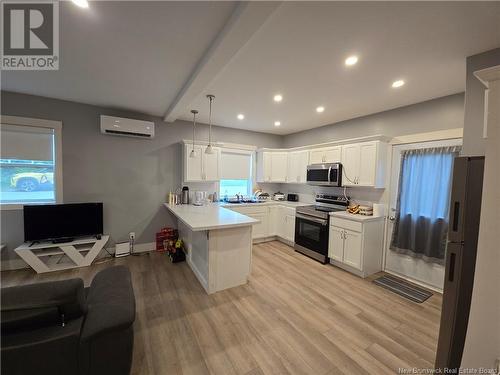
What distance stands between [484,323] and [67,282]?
2428 mm

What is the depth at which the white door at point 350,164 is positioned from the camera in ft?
11.6

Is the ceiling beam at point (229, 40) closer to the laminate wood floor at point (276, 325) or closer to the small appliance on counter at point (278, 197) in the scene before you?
the laminate wood floor at point (276, 325)

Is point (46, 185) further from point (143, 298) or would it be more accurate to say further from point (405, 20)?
point (405, 20)

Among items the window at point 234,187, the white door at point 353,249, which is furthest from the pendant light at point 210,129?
the white door at point 353,249

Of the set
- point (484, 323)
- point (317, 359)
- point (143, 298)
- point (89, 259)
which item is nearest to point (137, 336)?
point (143, 298)

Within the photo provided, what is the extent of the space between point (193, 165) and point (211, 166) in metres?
0.38

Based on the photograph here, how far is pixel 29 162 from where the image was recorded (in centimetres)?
319

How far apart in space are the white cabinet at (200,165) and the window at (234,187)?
599mm

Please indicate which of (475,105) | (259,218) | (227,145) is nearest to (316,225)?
(259,218)

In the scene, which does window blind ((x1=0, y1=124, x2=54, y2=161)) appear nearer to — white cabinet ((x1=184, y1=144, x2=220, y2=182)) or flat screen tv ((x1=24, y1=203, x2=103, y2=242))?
flat screen tv ((x1=24, y1=203, x2=103, y2=242))

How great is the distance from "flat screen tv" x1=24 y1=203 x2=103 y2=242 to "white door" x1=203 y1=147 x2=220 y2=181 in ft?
6.36

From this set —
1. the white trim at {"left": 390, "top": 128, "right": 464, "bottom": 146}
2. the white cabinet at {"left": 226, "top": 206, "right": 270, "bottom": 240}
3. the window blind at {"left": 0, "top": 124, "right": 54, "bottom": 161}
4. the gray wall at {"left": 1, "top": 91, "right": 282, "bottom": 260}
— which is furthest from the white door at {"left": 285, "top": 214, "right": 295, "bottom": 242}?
the window blind at {"left": 0, "top": 124, "right": 54, "bottom": 161}

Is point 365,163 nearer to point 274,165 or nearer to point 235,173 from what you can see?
point 274,165

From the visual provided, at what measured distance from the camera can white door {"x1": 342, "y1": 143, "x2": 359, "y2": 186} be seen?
354 cm
